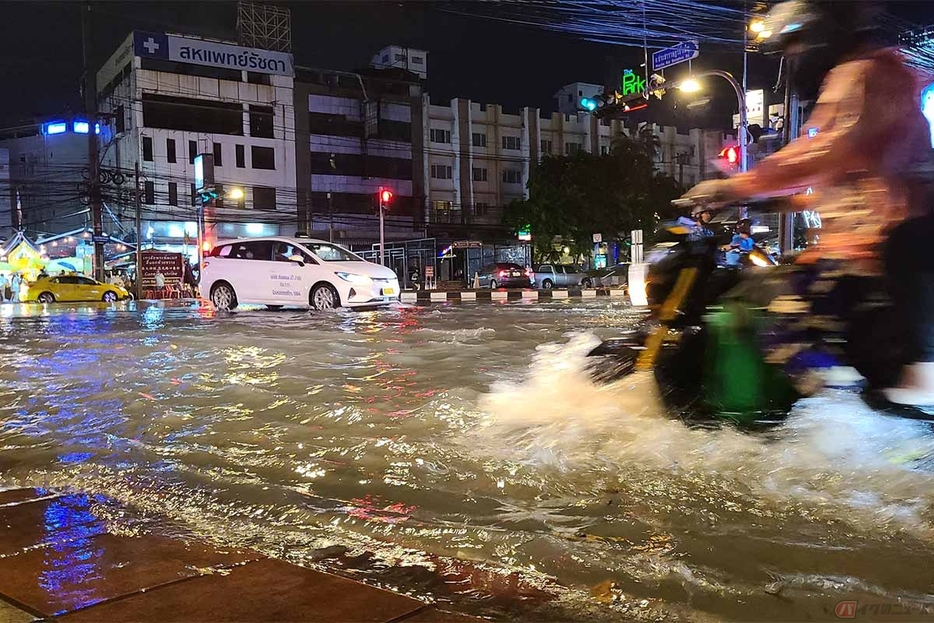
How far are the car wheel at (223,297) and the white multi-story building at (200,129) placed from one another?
2406 centimetres

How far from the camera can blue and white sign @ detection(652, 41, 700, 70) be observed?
53.1 ft

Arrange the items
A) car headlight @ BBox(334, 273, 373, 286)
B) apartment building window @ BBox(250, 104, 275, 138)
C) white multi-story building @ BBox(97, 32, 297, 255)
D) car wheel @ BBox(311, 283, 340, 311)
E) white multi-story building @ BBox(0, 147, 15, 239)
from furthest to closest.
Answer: apartment building window @ BBox(250, 104, 275, 138), white multi-story building @ BBox(0, 147, 15, 239), white multi-story building @ BBox(97, 32, 297, 255), car wheel @ BBox(311, 283, 340, 311), car headlight @ BBox(334, 273, 373, 286)

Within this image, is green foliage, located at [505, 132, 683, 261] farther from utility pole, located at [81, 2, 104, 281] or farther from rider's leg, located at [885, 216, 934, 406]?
rider's leg, located at [885, 216, 934, 406]

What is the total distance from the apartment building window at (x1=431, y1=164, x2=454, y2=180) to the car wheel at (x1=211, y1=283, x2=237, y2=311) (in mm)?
36664

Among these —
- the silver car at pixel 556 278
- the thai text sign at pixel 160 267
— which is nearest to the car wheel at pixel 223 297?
the thai text sign at pixel 160 267

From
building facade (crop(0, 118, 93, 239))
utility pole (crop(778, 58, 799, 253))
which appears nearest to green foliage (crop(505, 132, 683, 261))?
building facade (crop(0, 118, 93, 239))

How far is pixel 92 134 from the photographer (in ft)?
101

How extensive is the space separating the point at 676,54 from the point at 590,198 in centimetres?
2671

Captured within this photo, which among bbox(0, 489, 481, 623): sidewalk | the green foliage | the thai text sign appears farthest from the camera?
the green foliage

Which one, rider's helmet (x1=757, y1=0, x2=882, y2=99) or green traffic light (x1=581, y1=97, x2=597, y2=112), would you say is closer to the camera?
rider's helmet (x1=757, y1=0, x2=882, y2=99)

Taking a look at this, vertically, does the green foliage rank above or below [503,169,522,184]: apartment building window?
below

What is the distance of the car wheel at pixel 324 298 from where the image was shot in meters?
14.8

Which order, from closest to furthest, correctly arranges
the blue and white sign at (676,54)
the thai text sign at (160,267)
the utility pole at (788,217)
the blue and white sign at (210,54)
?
the utility pole at (788,217) → the blue and white sign at (676,54) → the thai text sign at (160,267) → the blue and white sign at (210,54)

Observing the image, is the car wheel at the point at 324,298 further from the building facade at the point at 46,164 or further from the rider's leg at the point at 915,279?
the building facade at the point at 46,164
